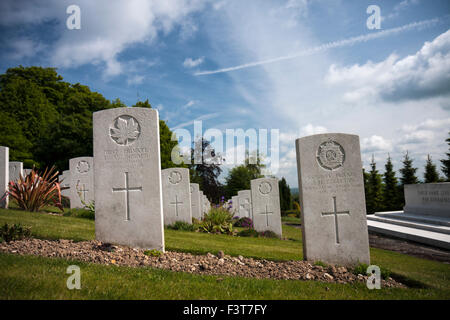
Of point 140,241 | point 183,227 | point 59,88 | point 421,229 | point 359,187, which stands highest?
point 59,88

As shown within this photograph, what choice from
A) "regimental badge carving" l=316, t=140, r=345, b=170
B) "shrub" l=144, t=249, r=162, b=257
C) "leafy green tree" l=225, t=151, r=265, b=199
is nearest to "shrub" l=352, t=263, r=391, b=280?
"regimental badge carving" l=316, t=140, r=345, b=170

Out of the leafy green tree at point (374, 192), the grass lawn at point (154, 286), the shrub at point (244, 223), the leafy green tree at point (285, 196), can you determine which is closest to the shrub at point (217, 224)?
the shrub at point (244, 223)

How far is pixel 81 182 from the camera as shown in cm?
1112

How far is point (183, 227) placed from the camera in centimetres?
1049

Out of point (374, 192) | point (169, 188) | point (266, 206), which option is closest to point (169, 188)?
point (169, 188)

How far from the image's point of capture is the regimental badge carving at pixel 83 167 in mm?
11125

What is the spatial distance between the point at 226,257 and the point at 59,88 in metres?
32.7

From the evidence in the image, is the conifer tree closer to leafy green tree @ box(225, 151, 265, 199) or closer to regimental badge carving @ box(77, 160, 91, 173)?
leafy green tree @ box(225, 151, 265, 199)

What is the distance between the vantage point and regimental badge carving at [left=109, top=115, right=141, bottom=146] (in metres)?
5.36

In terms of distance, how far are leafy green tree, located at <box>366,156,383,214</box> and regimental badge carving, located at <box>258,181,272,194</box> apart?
15.0m

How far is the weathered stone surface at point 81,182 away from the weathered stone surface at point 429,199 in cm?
1612

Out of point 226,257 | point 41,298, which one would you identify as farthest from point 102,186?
point 41,298
